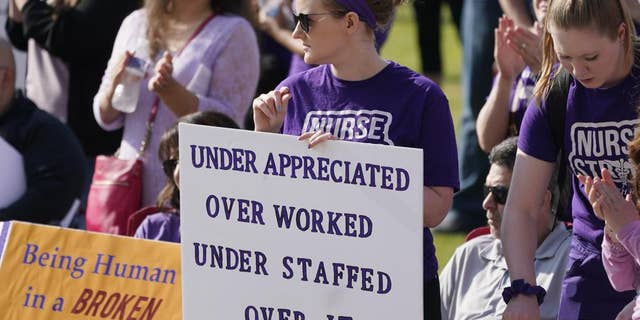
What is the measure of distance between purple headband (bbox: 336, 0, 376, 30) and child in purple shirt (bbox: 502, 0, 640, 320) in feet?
1.67

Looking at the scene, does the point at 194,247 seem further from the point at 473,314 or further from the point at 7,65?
the point at 7,65

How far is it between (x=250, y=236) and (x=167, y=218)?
1.29 metres

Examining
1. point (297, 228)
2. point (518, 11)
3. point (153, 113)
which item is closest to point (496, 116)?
point (518, 11)

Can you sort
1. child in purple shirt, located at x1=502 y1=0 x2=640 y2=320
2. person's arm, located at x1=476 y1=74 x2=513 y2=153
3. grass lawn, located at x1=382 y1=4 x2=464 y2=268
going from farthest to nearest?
grass lawn, located at x1=382 y1=4 x2=464 y2=268, person's arm, located at x1=476 y1=74 x2=513 y2=153, child in purple shirt, located at x1=502 y1=0 x2=640 y2=320

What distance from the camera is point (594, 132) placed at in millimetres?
3963

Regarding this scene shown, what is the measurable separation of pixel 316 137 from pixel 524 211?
0.69 metres

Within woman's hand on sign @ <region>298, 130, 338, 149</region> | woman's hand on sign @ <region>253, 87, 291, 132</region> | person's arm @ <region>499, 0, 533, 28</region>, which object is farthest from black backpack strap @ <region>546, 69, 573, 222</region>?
person's arm @ <region>499, 0, 533, 28</region>

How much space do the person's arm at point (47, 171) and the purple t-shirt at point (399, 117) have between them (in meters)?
2.19

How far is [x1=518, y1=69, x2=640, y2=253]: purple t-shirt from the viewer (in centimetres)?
394

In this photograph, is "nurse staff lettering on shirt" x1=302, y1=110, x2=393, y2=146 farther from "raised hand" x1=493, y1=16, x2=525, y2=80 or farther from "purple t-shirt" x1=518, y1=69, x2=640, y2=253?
"raised hand" x1=493, y1=16, x2=525, y2=80

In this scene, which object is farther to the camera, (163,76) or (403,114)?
(163,76)

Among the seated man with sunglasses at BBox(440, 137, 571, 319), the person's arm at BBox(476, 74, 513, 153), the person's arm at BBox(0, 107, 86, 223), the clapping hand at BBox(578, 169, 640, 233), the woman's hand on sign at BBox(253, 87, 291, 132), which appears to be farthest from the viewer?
the person's arm at BBox(0, 107, 86, 223)

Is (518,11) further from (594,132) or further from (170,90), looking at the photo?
(594,132)

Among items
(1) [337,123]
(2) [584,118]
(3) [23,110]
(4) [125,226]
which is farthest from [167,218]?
(2) [584,118]
